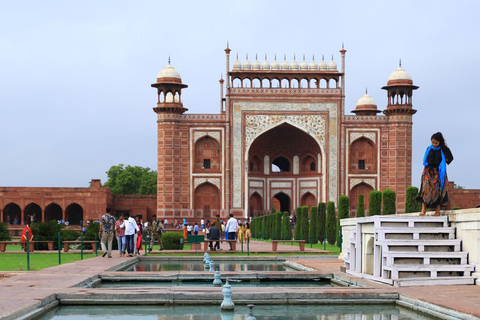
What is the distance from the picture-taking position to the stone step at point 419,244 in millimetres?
7605

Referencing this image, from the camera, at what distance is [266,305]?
21.3 ft

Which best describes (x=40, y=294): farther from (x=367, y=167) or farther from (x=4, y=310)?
(x=367, y=167)

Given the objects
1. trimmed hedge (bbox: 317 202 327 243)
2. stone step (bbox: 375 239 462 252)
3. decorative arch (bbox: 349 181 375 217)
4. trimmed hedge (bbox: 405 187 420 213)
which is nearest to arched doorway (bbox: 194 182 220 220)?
decorative arch (bbox: 349 181 375 217)

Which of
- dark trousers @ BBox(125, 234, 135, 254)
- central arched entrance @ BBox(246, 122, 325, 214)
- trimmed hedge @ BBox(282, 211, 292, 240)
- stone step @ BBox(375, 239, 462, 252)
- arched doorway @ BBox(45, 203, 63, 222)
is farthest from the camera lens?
arched doorway @ BBox(45, 203, 63, 222)

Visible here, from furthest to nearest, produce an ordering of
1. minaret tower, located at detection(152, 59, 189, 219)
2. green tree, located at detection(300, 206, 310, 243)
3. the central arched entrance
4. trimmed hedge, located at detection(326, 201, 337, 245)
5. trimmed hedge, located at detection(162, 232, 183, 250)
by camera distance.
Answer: the central arched entrance
minaret tower, located at detection(152, 59, 189, 219)
green tree, located at detection(300, 206, 310, 243)
trimmed hedge, located at detection(326, 201, 337, 245)
trimmed hedge, located at detection(162, 232, 183, 250)

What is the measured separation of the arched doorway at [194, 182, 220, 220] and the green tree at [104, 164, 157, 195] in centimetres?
1764

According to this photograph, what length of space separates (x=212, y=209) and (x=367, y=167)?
23.4 ft

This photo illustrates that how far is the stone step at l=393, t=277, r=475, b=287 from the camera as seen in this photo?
288 inches

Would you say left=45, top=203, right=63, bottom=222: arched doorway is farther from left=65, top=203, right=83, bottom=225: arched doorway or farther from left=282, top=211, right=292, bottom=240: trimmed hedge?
left=282, top=211, right=292, bottom=240: trimmed hedge

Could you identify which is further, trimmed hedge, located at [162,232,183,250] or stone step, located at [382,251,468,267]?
trimmed hedge, located at [162,232,183,250]

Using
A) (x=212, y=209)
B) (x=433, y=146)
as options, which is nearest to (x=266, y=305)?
(x=433, y=146)

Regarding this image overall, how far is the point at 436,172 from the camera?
26.1 feet

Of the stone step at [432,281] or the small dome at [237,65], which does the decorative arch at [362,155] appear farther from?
the stone step at [432,281]

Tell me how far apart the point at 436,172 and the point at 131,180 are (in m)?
44.4
